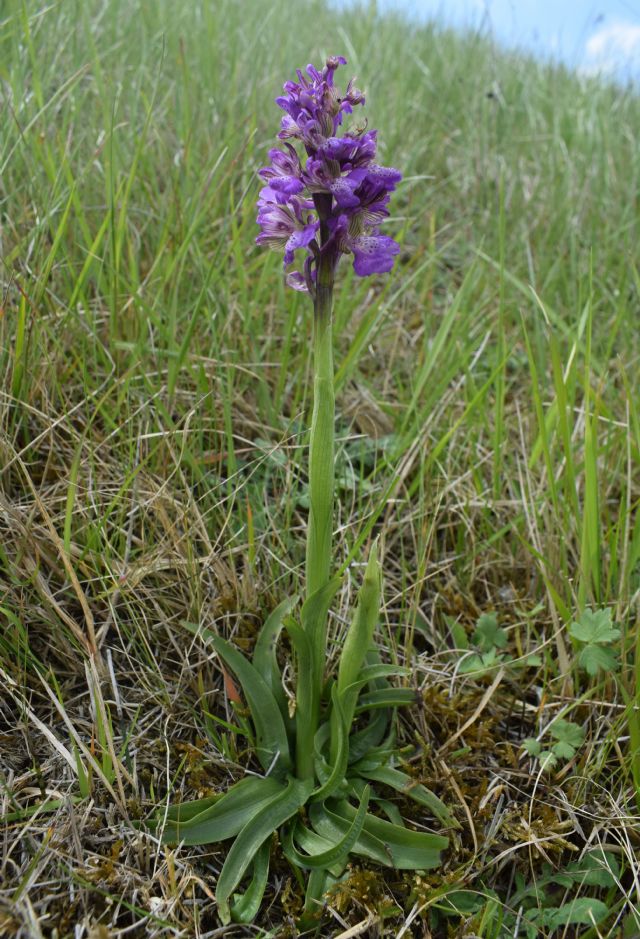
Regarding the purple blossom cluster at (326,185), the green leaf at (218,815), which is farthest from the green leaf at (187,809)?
the purple blossom cluster at (326,185)

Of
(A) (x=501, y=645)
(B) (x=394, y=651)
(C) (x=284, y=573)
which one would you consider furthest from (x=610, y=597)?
(C) (x=284, y=573)

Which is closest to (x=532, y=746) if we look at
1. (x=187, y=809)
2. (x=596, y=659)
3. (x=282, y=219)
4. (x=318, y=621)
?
(x=596, y=659)

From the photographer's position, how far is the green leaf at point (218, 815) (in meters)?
1.68

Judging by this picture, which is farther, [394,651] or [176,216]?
[176,216]

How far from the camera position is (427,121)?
463cm

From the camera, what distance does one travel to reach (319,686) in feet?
6.06

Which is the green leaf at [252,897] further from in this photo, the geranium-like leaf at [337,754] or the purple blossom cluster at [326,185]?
the purple blossom cluster at [326,185]

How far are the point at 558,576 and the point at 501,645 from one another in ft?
0.94

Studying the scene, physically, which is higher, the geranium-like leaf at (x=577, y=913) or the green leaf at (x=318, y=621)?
the green leaf at (x=318, y=621)

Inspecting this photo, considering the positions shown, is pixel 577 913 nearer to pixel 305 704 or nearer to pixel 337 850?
pixel 337 850

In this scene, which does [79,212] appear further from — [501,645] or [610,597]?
[610,597]

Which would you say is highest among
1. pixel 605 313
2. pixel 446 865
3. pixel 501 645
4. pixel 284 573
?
pixel 605 313

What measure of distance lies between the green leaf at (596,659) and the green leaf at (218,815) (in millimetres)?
902

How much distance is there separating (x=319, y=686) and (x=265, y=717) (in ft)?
0.60
